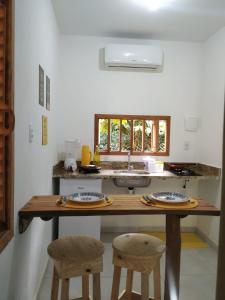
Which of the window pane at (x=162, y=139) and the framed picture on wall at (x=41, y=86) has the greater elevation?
the framed picture on wall at (x=41, y=86)

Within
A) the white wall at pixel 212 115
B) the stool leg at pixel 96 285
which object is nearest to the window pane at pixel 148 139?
the white wall at pixel 212 115

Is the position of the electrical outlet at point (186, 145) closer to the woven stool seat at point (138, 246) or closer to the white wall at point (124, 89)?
the white wall at point (124, 89)

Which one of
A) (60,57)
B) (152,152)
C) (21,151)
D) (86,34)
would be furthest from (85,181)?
(86,34)

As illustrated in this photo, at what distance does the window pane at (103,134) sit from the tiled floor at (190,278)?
1.31m

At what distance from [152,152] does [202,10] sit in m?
1.76

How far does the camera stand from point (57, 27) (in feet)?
9.98

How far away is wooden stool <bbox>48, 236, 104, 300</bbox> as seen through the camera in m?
1.37

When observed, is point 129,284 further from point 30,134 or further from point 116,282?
point 30,134

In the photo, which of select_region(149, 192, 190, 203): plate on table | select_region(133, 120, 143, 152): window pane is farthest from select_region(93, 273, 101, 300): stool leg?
select_region(133, 120, 143, 152): window pane

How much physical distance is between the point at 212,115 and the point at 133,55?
1244mm

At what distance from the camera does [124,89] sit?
3426 millimetres

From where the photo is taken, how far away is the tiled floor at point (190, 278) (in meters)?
2.17

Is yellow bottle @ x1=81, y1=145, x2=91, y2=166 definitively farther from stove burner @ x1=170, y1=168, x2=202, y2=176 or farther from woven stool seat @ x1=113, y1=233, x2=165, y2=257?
woven stool seat @ x1=113, y1=233, x2=165, y2=257

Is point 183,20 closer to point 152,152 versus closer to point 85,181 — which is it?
point 152,152
